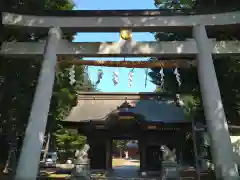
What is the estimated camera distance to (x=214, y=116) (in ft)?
24.0

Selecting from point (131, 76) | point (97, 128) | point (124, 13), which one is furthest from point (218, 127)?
point (97, 128)

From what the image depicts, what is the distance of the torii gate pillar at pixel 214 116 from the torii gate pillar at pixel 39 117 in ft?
15.4

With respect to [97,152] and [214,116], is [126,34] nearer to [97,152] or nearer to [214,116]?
[214,116]

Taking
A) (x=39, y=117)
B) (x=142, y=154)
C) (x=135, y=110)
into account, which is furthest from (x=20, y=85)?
(x=142, y=154)

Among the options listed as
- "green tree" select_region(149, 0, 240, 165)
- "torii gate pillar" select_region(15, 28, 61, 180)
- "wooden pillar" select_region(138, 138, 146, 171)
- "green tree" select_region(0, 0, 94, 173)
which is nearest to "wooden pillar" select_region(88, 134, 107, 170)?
"green tree" select_region(0, 0, 94, 173)

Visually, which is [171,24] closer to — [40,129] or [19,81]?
[40,129]

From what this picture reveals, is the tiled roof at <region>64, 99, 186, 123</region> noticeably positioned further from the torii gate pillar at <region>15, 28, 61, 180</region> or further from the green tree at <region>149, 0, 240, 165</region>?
the torii gate pillar at <region>15, 28, 61, 180</region>

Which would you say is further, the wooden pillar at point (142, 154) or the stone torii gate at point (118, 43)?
the wooden pillar at point (142, 154)

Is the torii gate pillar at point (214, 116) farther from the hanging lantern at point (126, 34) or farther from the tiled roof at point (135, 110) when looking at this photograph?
the tiled roof at point (135, 110)

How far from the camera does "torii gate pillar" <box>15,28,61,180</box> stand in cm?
691

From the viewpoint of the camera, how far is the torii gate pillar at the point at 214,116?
22.4 feet

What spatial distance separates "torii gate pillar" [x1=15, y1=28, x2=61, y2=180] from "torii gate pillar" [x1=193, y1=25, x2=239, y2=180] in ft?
15.4

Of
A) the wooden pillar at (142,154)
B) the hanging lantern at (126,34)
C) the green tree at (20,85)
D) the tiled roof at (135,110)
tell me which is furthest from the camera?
the wooden pillar at (142,154)

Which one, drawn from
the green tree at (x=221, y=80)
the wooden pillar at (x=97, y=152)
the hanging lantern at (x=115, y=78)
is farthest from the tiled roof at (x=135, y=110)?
the hanging lantern at (x=115, y=78)
